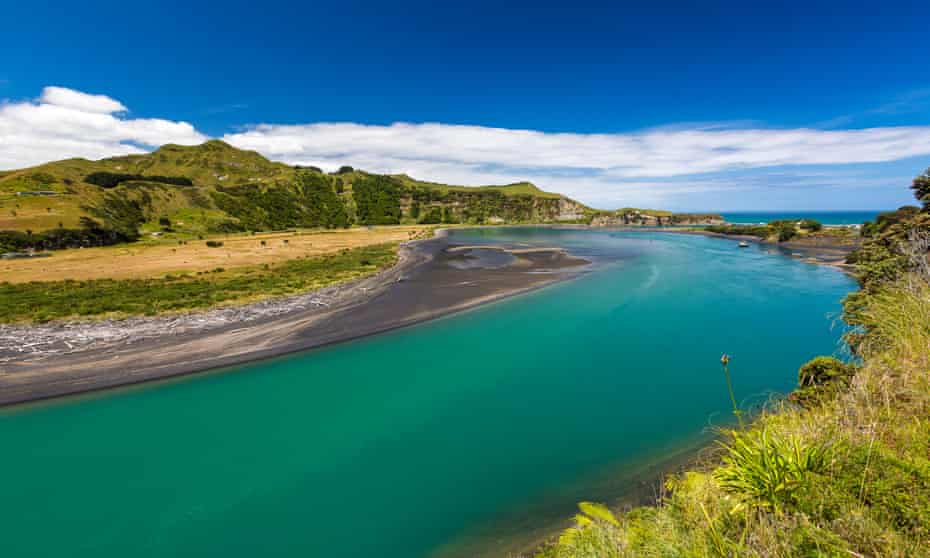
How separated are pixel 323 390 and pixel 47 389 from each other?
46.1ft

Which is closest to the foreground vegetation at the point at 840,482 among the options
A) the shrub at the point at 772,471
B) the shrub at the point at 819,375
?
the shrub at the point at 772,471

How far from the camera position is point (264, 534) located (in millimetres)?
10750

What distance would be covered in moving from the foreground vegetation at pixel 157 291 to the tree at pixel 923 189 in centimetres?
4543

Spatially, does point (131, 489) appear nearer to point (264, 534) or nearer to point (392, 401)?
point (264, 534)

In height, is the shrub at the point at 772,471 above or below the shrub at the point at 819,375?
above

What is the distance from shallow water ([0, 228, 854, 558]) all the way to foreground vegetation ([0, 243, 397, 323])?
14.2 meters

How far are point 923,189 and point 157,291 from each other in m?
57.6

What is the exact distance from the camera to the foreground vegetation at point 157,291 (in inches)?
1100

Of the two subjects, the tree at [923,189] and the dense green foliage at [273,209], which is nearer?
the tree at [923,189]

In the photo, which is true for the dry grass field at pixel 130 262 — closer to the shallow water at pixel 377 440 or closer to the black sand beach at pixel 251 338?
the black sand beach at pixel 251 338

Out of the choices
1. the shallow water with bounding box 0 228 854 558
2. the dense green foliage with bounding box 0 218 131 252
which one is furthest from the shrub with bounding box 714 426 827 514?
the dense green foliage with bounding box 0 218 131 252

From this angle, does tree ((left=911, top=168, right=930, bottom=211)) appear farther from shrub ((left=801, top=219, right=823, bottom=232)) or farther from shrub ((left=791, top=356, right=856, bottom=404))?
shrub ((left=801, top=219, right=823, bottom=232))

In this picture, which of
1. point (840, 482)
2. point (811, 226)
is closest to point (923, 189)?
point (840, 482)

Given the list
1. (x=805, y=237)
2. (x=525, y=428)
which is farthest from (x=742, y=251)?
(x=525, y=428)
